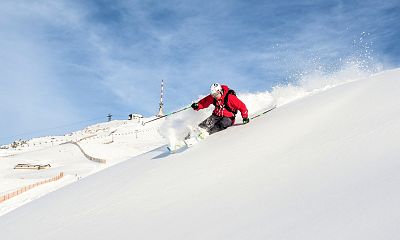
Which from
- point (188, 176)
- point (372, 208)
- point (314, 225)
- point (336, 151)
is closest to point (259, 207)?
point (314, 225)

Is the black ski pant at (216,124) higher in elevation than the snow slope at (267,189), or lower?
higher

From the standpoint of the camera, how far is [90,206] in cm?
629

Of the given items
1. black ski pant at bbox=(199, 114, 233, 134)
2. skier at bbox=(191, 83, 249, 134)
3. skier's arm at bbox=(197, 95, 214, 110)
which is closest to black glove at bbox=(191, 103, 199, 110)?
skier's arm at bbox=(197, 95, 214, 110)

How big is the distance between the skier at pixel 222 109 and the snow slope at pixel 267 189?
4.03ft

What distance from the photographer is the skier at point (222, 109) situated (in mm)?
9914

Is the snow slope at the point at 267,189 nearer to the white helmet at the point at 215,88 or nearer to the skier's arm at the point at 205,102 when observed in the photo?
the white helmet at the point at 215,88

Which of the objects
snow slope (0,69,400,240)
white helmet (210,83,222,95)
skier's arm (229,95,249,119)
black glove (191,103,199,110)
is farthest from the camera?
black glove (191,103,199,110)

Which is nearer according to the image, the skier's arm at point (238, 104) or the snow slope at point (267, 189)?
the snow slope at point (267, 189)

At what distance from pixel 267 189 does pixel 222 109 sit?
5.71 metres

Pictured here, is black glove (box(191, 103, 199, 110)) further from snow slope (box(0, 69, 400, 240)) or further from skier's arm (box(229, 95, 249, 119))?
snow slope (box(0, 69, 400, 240))

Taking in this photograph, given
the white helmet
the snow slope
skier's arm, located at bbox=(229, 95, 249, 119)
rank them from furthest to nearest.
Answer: the white helmet → skier's arm, located at bbox=(229, 95, 249, 119) → the snow slope

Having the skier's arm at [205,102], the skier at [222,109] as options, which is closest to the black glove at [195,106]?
the skier's arm at [205,102]

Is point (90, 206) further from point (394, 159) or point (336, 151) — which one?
point (394, 159)

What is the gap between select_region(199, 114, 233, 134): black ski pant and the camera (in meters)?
9.90
